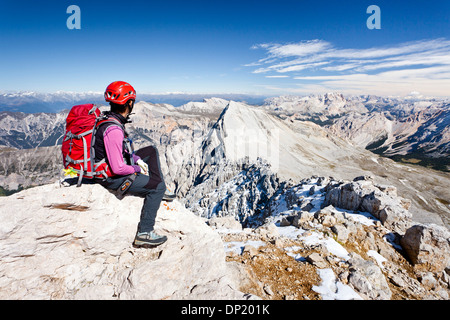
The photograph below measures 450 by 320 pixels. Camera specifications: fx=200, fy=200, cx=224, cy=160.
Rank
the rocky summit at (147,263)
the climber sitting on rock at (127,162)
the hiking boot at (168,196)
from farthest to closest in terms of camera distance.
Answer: the hiking boot at (168,196), the rocky summit at (147,263), the climber sitting on rock at (127,162)

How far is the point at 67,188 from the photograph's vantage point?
661 centimetres

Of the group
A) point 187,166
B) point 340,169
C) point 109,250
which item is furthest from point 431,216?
point 187,166

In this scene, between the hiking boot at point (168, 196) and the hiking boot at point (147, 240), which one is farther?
the hiking boot at point (168, 196)

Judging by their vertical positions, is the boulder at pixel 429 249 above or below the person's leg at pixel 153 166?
below

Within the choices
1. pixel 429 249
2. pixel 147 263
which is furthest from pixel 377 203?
pixel 147 263

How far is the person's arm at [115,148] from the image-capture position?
5789 mm

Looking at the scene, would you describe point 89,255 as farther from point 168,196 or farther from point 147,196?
point 168,196

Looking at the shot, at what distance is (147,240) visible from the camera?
23.9 feet

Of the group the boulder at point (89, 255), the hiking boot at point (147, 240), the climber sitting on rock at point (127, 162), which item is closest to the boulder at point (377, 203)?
the boulder at point (89, 255)

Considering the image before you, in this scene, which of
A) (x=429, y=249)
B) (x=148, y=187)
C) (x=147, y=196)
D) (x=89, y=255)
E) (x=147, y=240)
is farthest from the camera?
(x=429, y=249)

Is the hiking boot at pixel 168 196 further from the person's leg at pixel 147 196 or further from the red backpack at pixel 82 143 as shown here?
the red backpack at pixel 82 143

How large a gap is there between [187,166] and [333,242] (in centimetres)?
16438

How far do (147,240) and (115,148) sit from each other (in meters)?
3.56
